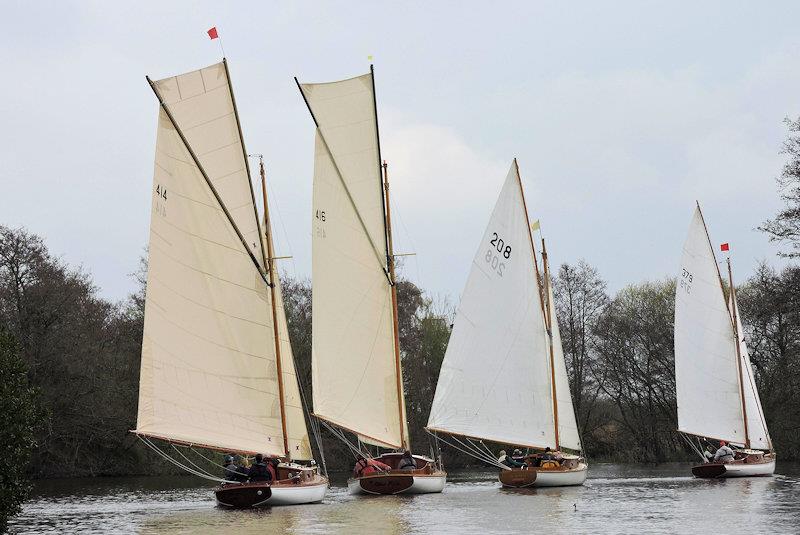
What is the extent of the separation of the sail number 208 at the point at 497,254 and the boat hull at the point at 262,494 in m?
15.1

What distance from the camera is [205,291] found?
39219 millimetres

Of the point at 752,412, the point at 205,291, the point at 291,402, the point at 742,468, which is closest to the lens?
the point at 205,291

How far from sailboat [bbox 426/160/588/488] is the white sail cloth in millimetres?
10827

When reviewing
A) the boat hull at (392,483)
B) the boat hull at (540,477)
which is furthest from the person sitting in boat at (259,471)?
the boat hull at (540,477)

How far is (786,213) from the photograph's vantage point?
5334cm

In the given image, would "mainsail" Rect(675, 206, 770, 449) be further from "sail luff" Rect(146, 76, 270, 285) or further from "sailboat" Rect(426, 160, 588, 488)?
"sail luff" Rect(146, 76, 270, 285)

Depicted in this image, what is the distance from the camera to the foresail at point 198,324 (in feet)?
126

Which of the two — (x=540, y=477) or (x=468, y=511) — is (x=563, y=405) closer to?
(x=540, y=477)

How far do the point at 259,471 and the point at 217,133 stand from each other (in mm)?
12085

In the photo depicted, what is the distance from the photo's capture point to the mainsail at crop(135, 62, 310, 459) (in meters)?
38.4

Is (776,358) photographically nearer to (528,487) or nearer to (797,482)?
(797,482)

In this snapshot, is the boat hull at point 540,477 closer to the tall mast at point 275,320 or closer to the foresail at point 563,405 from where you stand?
the foresail at point 563,405

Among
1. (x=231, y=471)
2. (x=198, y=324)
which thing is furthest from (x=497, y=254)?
(x=198, y=324)

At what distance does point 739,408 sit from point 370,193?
89.1 feet
